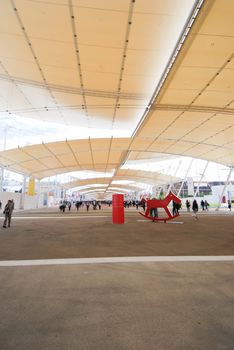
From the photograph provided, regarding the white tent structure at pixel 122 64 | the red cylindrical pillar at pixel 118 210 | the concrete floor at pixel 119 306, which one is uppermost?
the white tent structure at pixel 122 64

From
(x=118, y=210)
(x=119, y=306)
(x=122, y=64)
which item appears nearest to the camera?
(x=119, y=306)

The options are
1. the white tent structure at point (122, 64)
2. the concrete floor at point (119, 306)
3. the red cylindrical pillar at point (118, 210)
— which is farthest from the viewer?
the red cylindrical pillar at point (118, 210)

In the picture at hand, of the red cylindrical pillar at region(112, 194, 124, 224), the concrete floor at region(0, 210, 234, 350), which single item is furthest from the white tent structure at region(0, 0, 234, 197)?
the concrete floor at region(0, 210, 234, 350)

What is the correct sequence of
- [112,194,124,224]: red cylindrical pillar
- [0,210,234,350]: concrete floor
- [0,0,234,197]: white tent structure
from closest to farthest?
[0,210,234,350]: concrete floor < [0,0,234,197]: white tent structure < [112,194,124,224]: red cylindrical pillar

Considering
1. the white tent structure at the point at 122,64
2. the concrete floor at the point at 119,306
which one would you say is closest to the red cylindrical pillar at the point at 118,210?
the white tent structure at the point at 122,64

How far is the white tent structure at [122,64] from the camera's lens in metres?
9.02

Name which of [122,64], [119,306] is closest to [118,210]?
[122,64]

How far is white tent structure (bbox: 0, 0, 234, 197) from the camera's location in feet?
29.6

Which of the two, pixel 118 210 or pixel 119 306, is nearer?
pixel 119 306

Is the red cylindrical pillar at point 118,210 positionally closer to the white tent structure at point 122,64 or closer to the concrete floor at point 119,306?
the white tent structure at point 122,64

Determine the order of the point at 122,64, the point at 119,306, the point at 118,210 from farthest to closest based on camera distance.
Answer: the point at 118,210
the point at 122,64
the point at 119,306

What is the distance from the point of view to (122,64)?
496 inches

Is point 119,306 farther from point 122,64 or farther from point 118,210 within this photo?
point 118,210

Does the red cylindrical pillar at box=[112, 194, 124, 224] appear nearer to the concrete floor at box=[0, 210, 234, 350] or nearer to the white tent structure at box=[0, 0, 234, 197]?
the white tent structure at box=[0, 0, 234, 197]
